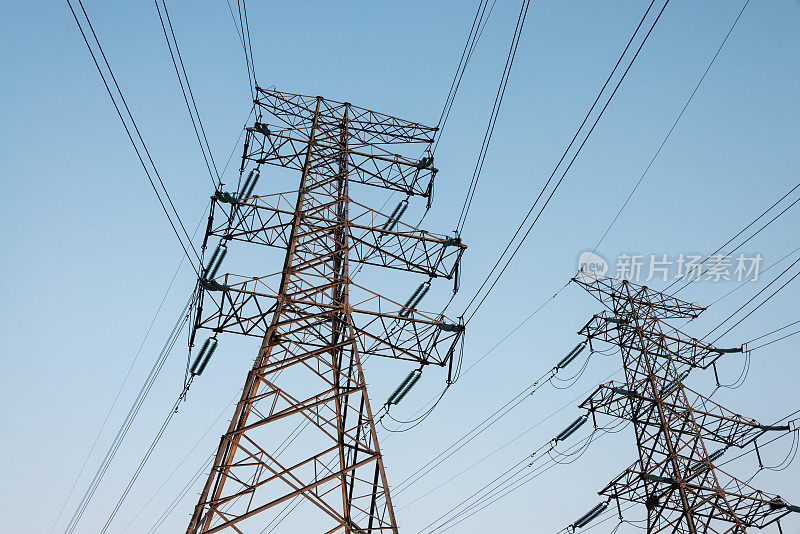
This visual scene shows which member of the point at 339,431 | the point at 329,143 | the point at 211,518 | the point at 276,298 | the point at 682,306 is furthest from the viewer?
the point at 682,306

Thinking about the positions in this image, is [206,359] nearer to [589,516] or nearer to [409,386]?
[409,386]

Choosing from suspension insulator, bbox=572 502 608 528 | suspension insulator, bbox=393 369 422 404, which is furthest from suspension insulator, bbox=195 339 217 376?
suspension insulator, bbox=572 502 608 528

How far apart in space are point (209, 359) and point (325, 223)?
376 cm

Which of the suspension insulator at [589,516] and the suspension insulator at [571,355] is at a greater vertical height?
the suspension insulator at [571,355]

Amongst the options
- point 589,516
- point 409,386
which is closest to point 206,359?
point 409,386

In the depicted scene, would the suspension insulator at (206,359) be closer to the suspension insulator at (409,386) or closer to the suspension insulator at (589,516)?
the suspension insulator at (409,386)

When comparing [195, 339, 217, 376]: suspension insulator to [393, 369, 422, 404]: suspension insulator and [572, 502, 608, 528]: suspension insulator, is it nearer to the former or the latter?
[393, 369, 422, 404]: suspension insulator

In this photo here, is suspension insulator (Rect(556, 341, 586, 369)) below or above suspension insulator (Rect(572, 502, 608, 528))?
above

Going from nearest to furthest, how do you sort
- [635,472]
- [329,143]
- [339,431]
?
[339,431], [329,143], [635,472]

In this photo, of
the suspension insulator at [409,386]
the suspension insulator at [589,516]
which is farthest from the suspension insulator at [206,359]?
the suspension insulator at [589,516]

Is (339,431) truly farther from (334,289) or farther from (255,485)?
(334,289)

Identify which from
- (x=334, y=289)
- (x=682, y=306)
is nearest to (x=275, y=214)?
(x=334, y=289)

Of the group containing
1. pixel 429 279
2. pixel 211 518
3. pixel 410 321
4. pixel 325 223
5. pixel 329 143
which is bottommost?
pixel 211 518

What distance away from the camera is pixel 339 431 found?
33.2ft
